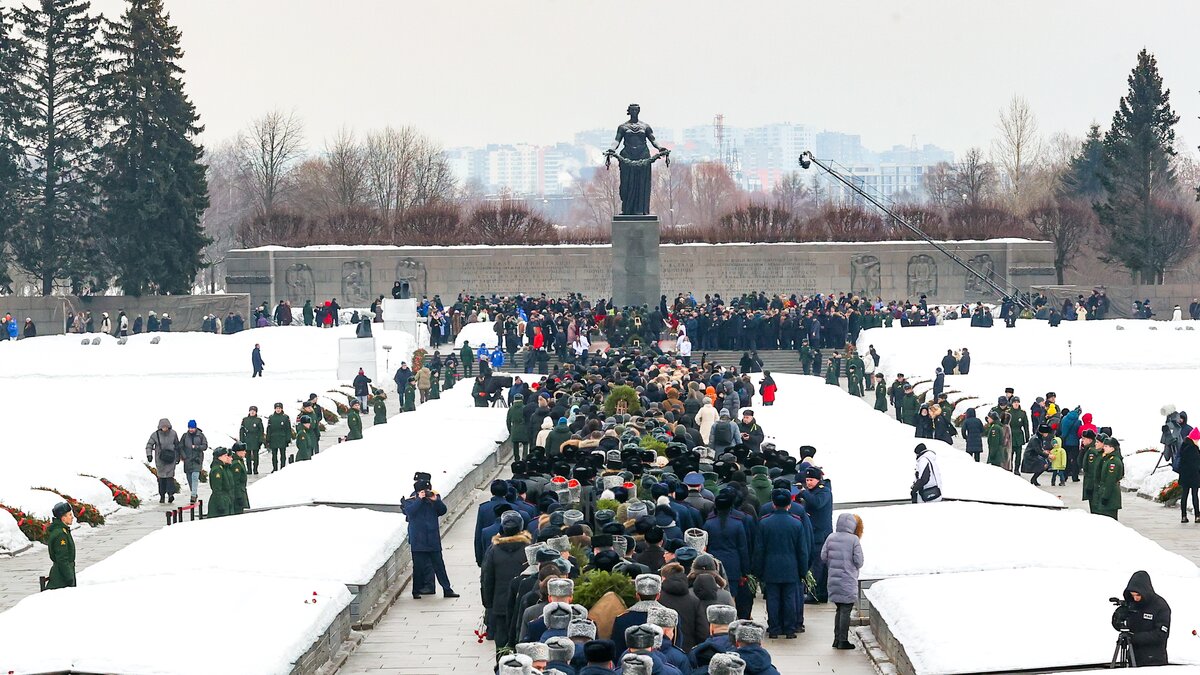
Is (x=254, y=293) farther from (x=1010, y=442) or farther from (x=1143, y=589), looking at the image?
(x=1143, y=589)

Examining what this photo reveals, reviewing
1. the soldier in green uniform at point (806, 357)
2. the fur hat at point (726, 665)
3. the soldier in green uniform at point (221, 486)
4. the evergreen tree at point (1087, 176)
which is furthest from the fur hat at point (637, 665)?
the evergreen tree at point (1087, 176)

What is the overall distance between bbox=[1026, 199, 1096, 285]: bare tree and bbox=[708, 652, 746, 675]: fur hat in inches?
2656

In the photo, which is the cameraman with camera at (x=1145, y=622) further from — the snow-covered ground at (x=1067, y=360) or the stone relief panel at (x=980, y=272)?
the stone relief panel at (x=980, y=272)

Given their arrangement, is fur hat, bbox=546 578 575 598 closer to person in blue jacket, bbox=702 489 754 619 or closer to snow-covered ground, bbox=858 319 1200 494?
person in blue jacket, bbox=702 489 754 619

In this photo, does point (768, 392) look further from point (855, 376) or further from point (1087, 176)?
point (1087, 176)

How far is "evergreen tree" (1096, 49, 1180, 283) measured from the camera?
6650cm

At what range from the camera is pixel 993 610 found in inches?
517

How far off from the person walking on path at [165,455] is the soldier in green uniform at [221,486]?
4.38 metres

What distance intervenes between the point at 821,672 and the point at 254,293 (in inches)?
2066

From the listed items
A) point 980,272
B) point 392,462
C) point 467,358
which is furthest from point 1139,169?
point 392,462

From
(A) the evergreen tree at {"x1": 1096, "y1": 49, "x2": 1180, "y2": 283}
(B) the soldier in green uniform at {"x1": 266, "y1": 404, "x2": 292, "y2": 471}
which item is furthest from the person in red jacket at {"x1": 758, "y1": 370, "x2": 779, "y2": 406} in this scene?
(A) the evergreen tree at {"x1": 1096, "y1": 49, "x2": 1180, "y2": 283}

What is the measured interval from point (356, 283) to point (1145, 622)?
54789mm

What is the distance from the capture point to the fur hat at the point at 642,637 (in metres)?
8.34

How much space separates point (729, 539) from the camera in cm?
1393
